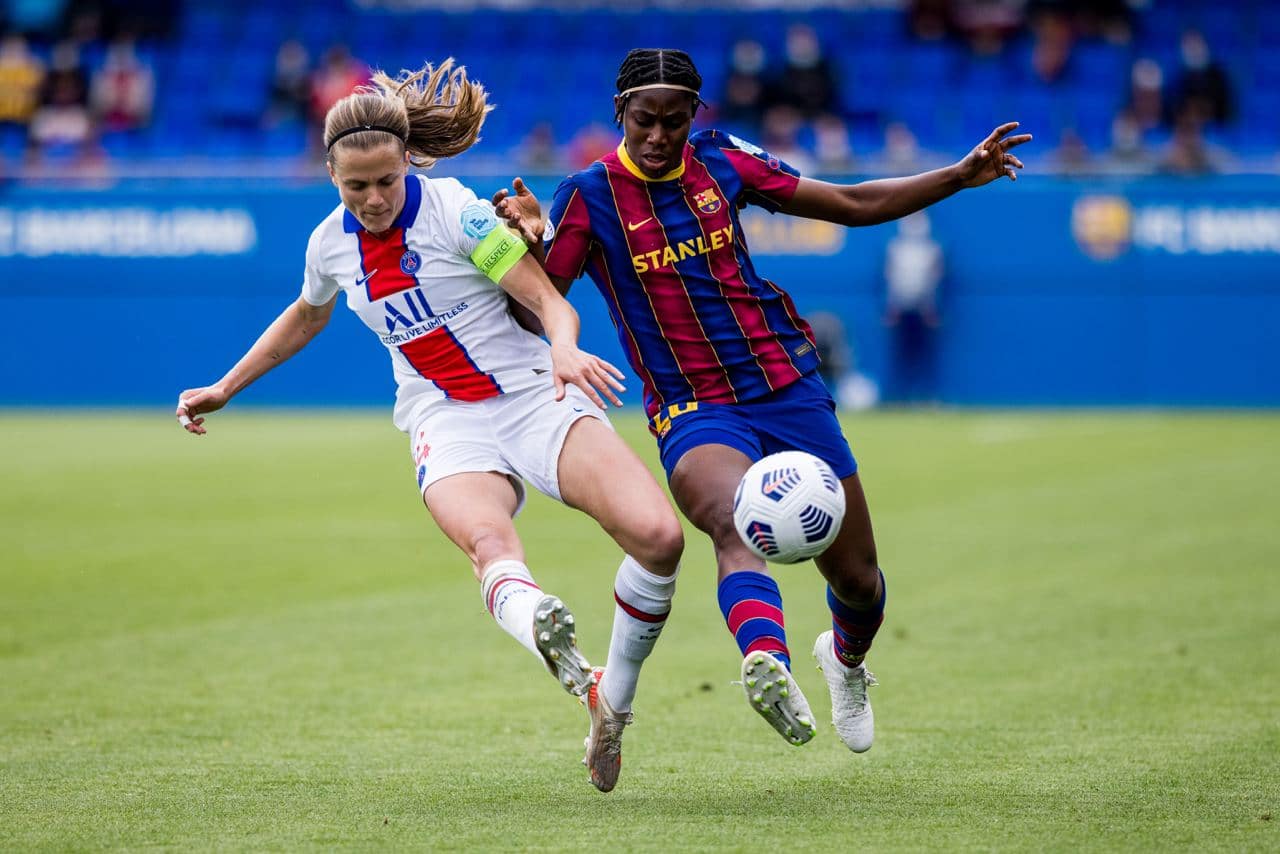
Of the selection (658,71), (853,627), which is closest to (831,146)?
(853,627)

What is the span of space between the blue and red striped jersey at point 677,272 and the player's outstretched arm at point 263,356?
0.98 meters

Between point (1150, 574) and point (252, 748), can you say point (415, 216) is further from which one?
point (1150, 574)

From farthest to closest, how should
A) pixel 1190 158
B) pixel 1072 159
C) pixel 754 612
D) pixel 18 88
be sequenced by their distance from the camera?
pixel 18 88, pixel 1072 159, pixel 1190 158, pixel 754 612

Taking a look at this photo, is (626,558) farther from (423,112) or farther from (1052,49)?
(1052,49)

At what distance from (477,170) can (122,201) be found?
4482 millimetres

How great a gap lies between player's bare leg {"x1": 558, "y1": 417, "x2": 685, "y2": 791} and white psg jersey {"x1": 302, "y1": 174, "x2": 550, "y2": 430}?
1.43 feet

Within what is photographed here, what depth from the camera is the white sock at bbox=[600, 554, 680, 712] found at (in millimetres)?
5629

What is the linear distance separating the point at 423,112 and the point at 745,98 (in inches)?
650

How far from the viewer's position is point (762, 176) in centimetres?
600

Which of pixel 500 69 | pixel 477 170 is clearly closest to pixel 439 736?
pixel 477 170

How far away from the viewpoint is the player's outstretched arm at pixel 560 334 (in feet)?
17.6

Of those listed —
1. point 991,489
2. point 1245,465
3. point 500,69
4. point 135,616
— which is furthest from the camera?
point 500,69

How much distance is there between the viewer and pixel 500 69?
83.1 ft

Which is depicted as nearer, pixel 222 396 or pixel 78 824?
pixel 78 824
